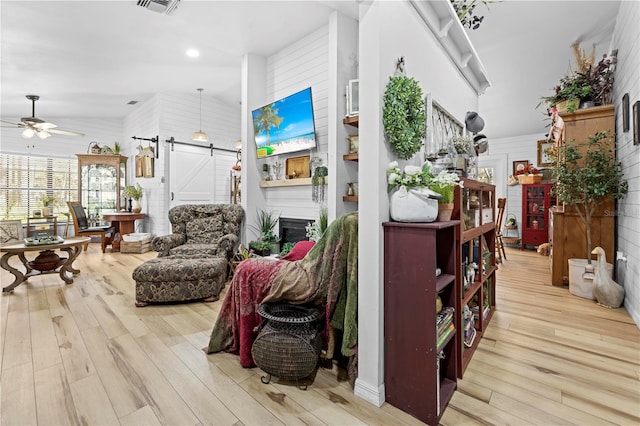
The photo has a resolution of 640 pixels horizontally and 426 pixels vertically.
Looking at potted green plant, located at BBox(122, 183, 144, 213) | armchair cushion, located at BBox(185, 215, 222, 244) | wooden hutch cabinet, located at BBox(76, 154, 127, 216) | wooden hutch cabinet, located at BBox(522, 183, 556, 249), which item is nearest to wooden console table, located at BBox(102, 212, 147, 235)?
potted green plant, located at BBox(122, 183, 144, 213)

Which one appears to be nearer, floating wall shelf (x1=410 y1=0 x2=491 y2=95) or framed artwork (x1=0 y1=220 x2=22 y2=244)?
floating wall shelf (x1=410 y1=0 x2=491 y2=95)

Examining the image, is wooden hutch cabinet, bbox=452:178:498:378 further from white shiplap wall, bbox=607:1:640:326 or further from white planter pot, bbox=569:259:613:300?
white planter pot, bbox=569:259:613:300

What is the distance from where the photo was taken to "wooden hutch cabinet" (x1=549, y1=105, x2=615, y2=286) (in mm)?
3545

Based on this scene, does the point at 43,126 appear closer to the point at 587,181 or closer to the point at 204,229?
the point at 204,229

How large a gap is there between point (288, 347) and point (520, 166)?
24.9 feet

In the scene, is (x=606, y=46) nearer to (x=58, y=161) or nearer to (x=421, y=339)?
(x=421, y=339)

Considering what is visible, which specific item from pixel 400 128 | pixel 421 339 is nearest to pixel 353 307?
pixel 421 339

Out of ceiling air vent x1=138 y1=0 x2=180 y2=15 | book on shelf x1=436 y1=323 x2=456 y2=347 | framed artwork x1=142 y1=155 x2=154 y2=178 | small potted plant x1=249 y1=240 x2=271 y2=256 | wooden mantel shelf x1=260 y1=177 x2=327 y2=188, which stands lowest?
book on shelf x1=436 y1=323 x2=456 y2=347

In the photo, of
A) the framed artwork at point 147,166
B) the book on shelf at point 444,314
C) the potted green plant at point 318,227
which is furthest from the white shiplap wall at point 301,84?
the framed artwork at point 147,166

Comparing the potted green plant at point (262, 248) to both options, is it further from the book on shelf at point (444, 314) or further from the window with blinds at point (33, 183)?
the window with blinds at point (33, 183)

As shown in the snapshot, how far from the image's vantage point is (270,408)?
5.45 ft

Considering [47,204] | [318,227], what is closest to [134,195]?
[47,204]

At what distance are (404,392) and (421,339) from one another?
335 millimetres

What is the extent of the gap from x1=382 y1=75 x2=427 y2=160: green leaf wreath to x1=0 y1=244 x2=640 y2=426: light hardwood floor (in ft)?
4.88
